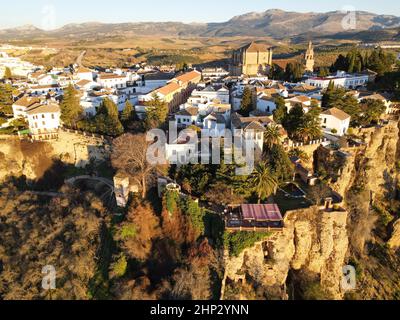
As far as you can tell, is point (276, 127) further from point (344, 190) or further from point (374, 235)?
point (374, 235)

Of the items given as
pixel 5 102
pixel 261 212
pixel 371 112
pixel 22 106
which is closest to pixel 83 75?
pixel 5 102

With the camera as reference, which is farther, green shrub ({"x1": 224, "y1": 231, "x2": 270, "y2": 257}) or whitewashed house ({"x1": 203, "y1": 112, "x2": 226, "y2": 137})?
whitewashed house ({"x1": 203, "y1": 112, "x2": 226, "y2": 137})

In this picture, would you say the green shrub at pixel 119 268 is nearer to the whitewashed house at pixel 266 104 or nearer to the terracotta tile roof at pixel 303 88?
the whitewashed house at pixel 266 104

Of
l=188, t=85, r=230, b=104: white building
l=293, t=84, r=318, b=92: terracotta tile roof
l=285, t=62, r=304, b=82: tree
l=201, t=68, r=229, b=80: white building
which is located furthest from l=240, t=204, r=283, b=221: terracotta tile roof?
l=201, t=68, r=229, b=80: white building

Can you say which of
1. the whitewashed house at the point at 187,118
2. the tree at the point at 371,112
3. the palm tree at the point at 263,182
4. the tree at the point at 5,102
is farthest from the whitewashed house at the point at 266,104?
the tree at the point at 5,102

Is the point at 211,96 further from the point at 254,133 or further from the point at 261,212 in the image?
the point at 261,212

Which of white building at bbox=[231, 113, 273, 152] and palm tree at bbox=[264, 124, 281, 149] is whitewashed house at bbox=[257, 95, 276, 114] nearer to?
white building at bbox=[231, 113, 273, 152]

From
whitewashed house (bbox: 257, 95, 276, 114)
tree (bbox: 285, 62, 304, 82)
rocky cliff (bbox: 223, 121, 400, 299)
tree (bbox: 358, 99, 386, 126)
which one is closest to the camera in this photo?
rocky cliff (bbox: 223, 121, 400, 299)
